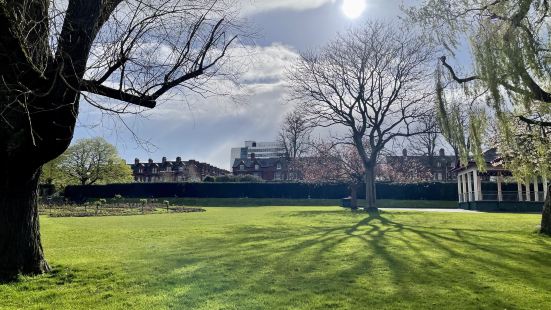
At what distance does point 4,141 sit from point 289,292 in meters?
4.72

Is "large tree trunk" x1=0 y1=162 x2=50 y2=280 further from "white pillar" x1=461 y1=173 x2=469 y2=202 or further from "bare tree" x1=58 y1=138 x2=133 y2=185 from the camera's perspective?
"bare tree" x1=58 y1=138 x2=133 y2=185

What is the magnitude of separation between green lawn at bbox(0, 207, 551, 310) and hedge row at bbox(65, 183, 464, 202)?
33938 millimetres

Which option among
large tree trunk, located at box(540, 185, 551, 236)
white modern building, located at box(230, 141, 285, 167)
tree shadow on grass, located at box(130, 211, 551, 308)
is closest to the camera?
tree shadow on grass, located at box(130, 211, 551, 308)

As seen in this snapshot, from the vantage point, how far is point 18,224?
664cm

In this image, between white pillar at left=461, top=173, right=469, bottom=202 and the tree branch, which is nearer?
the tree branch

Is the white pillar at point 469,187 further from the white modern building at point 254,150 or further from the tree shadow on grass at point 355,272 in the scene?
the white modern building at point 254,150

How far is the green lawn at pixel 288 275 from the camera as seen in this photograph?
539 cm

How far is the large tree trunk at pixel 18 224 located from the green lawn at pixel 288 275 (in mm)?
365

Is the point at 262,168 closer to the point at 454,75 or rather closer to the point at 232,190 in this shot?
the point at 232,190

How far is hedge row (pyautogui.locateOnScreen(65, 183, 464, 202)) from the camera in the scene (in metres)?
45.4

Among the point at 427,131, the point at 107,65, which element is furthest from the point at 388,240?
the point at 427,131

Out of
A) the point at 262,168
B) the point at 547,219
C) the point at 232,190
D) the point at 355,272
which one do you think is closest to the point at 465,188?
the point at 547,219

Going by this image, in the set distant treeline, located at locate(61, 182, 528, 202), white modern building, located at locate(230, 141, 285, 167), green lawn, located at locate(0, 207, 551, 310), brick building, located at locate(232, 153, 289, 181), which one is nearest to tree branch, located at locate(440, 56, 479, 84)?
green lawn, located at locate(0, 207, 551, 310)

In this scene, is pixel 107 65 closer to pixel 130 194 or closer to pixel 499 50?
pixel 499 50
